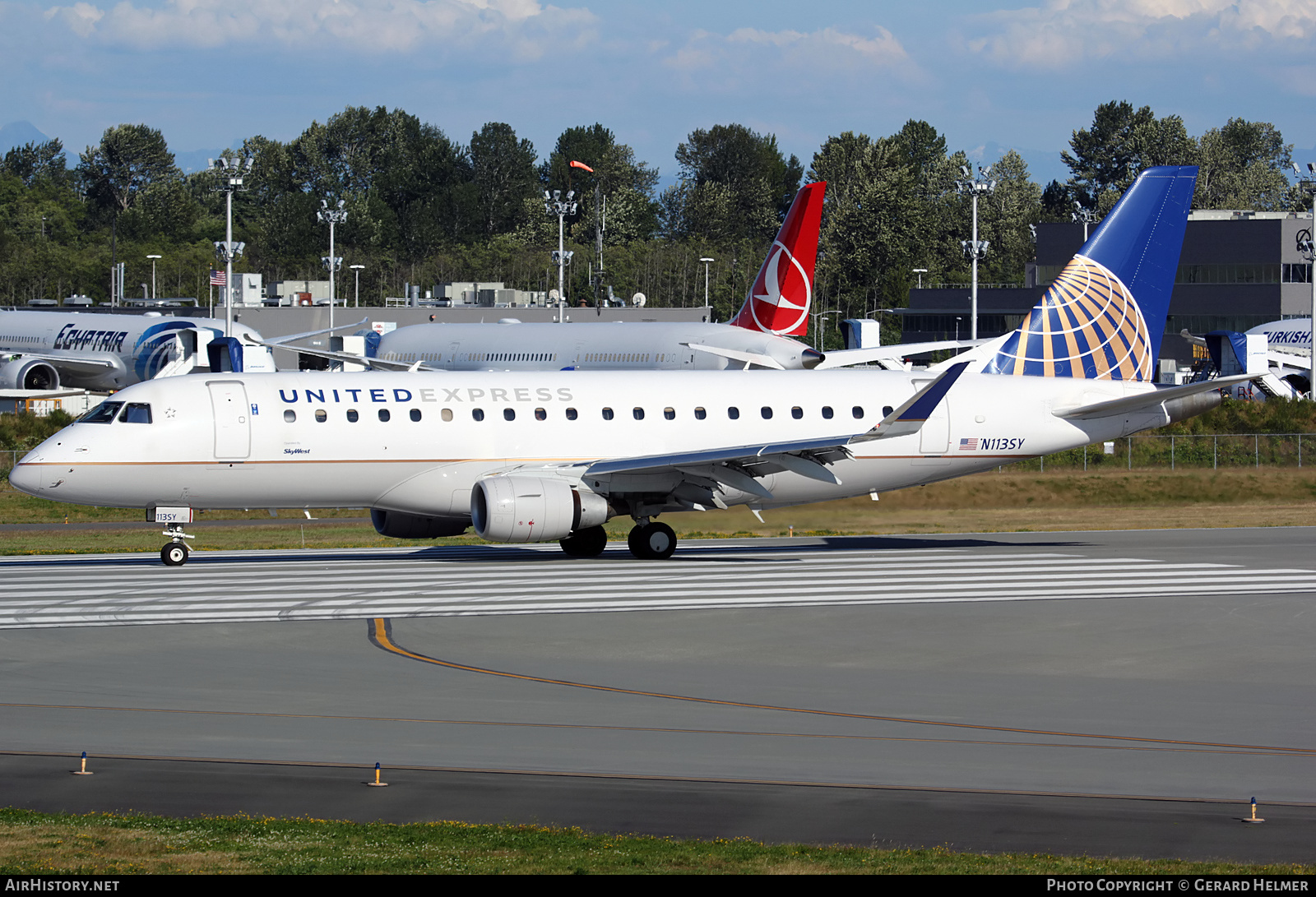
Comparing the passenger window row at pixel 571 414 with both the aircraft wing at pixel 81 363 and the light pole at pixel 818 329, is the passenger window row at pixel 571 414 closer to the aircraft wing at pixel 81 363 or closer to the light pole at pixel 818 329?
the aircraft wing at pixel 81 363

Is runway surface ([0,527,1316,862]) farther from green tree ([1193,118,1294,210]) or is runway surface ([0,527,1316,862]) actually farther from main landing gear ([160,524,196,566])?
green tree ([1193,118,1294,210])

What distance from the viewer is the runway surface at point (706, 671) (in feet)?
46.3

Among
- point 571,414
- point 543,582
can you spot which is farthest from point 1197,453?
point 543,582

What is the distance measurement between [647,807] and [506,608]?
12.4 metres

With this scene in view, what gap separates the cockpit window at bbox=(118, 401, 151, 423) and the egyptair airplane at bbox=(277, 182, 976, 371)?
2287 cm

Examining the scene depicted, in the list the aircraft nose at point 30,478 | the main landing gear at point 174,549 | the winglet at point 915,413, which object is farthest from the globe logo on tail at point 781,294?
the aircraft nose at point 30,478

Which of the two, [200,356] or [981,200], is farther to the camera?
[981,200]

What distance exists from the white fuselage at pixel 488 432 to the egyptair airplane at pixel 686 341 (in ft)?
59.2

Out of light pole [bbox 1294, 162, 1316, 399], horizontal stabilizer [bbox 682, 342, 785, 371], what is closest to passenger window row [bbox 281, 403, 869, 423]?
horizontal stabilizer [bbox 682, 342, 785, 371]

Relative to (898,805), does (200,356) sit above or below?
above

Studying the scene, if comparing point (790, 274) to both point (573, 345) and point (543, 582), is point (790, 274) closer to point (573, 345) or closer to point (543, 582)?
point (573, 345)

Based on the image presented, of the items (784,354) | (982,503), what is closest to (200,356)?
(784,354)
